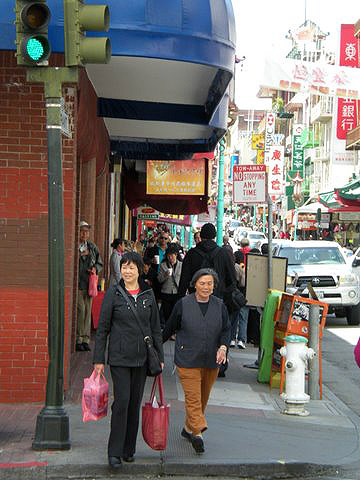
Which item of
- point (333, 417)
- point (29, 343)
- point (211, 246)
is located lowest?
point (333, 417)

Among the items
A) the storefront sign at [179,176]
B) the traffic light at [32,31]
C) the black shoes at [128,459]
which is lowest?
the black shoes at [128,459]

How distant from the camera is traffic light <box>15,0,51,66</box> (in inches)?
277

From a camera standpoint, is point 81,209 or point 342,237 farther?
point 342,237

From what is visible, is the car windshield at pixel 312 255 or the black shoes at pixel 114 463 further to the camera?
the car windshield at pixel 312 255

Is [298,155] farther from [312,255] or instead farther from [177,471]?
[177,471]

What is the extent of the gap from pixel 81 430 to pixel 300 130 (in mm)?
70375

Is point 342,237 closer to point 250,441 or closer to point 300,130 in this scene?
point 300,130

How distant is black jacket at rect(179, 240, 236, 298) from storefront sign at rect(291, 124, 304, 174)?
6578 centimetres

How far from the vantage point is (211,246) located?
1180cm

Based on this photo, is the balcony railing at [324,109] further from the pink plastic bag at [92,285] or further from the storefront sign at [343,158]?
the pink plastic bag at [92,285]

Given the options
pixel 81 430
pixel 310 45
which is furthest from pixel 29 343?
pixel 310 45

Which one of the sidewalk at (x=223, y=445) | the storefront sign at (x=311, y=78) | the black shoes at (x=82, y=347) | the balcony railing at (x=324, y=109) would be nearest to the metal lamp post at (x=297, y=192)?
the balcony railing at (x=324, y=109)

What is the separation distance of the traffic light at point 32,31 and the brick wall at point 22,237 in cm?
226

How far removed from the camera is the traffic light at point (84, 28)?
7230mm
